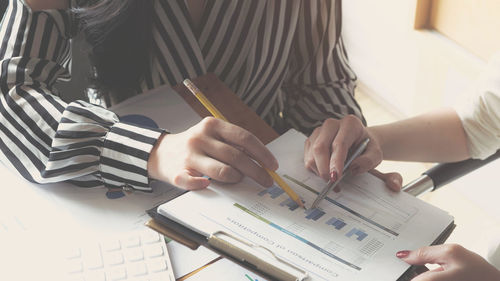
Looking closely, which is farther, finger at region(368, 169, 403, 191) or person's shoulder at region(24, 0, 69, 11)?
person's shoulder at region(24, 0, 69, 11)

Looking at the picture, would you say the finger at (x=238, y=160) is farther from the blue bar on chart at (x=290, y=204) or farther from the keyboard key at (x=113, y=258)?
the keyboard key at (x=113, y=258)

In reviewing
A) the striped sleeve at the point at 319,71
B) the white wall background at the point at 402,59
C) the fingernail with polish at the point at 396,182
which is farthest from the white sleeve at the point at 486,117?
the white wall background at the point at 402,59

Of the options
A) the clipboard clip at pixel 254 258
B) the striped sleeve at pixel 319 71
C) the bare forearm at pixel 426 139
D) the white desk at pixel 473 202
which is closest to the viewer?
the clipboard clip at pixel 254 258

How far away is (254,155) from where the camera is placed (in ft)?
2.27

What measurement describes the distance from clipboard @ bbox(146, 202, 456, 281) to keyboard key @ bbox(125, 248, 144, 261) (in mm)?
37

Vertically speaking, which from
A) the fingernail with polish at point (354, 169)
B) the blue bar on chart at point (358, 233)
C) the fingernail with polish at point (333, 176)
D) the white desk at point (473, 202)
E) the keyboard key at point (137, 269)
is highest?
the fingernail with polish at point (333, 176)

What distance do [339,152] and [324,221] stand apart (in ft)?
0.40

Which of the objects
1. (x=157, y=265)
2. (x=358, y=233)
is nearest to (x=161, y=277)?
(x=157, y=265)

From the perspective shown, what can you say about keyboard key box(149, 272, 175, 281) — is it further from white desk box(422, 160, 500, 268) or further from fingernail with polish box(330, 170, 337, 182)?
white desk box(422, 160, 500, 268)

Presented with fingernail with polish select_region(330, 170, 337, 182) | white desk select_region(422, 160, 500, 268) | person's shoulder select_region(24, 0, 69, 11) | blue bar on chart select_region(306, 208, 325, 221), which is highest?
person's shoulder select_region(24, 0, 69, 11)

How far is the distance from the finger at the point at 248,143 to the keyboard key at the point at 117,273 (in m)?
0.22

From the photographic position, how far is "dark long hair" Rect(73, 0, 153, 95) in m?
0.79

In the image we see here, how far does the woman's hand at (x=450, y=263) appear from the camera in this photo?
578mm

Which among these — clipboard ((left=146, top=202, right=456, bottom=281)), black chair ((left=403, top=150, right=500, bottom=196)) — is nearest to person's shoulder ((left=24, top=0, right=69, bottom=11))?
clipboard ((left=146, top=202, right=456, bottom=281))
